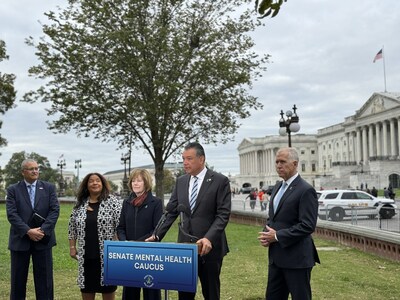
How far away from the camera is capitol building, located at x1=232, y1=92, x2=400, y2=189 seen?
328 feet

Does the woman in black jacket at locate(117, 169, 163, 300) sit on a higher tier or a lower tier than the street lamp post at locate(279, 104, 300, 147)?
lower

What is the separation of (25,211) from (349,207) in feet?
45.1

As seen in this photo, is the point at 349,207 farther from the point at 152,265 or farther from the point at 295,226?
the point at 152,265

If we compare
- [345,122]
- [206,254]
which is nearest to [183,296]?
[206,254]

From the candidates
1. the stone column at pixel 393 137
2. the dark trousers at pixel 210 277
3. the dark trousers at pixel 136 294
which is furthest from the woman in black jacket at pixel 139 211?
the stone column at pixel 393 137

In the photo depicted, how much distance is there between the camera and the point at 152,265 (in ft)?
15.5

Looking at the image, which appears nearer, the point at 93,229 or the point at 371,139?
the point at 93,229

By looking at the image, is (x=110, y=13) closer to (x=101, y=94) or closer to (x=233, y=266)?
(x=101, y=94)

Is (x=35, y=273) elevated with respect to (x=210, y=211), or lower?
lower

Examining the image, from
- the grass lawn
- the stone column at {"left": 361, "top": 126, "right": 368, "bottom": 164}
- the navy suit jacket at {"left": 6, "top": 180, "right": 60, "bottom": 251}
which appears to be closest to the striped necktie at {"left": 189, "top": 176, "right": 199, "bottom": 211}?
the navy suit jacket at {"left": 6, "top": 180, "right": 60, "bottom": 251}

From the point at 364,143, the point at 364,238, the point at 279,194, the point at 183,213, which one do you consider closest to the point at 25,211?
the point at 183,213

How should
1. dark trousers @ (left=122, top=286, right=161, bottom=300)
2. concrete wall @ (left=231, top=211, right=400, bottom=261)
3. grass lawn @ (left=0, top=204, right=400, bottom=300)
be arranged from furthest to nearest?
concrete wall @ (left=231, top=211, right=400, bottom=261)
grass lawn @ (left=0, top=204, right=400, bottom=300)
dark trousers @ (left=122, top=286, right=161, bottom=300)

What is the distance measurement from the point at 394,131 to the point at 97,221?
4408 inches

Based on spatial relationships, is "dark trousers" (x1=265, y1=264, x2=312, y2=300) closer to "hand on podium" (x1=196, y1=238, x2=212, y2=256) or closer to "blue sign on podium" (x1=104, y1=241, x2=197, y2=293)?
"hand on podium" (x1=196, y1=238, x2=212, y2=256)
